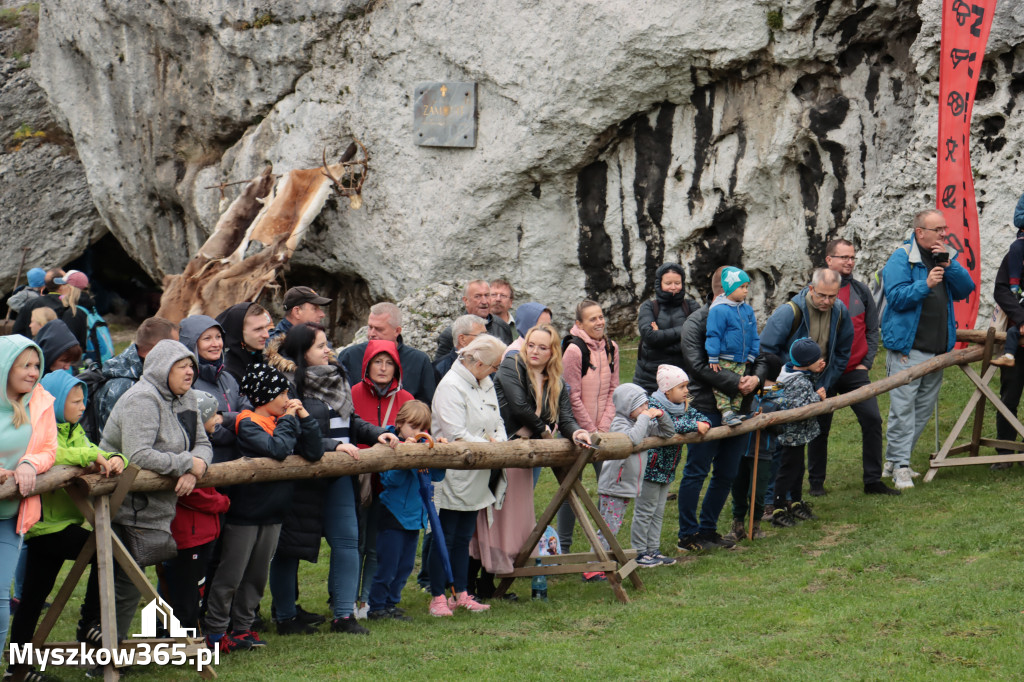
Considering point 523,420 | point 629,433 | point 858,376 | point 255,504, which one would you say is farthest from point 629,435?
point 858,376

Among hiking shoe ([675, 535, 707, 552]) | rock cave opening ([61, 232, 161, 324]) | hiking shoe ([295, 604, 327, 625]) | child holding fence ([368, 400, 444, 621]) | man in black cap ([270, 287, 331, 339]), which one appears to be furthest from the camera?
rock cave opening ([61, 232, 161, 324])

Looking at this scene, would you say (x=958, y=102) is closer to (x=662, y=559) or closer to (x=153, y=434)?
(x=662, y=559)

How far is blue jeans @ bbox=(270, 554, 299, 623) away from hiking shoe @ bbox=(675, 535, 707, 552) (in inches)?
126

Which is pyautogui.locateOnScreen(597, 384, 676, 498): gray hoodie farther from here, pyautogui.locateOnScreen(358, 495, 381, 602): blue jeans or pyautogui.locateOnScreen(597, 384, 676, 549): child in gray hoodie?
pyautogui.locateOnScreen(358, 495, 381, 602): blue jeans

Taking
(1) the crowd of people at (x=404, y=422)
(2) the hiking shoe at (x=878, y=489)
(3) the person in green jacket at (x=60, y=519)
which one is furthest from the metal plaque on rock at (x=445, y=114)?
(3) the person in green jacket at (x=60, y=519)

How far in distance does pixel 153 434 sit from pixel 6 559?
2.89 ft

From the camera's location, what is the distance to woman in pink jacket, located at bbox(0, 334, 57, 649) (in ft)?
17.0

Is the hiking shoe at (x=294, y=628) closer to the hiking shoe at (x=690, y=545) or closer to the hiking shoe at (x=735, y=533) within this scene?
the hiking shoe at (x=690, y=545)

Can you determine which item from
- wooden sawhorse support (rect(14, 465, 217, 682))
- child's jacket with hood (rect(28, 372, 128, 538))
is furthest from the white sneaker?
child's jacket with hood (rect(28, 372, 128, 538))

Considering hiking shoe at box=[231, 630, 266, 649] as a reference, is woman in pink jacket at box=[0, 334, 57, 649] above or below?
above

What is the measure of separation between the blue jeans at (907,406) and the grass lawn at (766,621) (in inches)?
28.0

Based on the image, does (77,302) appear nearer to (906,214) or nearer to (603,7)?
(603,7)

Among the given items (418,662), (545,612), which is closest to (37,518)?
(418,662)

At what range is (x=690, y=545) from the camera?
336 inches
